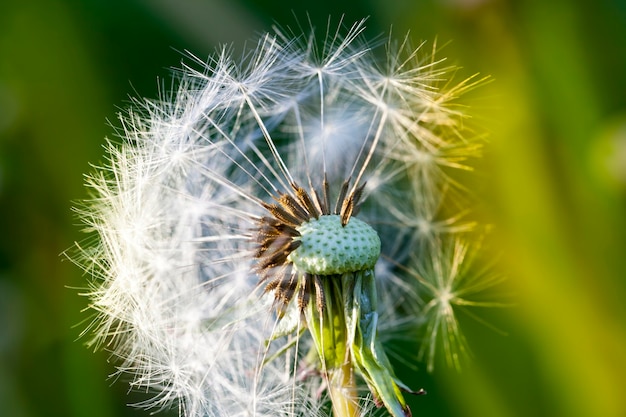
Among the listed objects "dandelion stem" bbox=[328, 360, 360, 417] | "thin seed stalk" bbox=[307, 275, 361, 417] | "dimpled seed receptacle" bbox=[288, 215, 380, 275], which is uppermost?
"dimpled seed receptacle" bbox=[288, 215, 380, 275]

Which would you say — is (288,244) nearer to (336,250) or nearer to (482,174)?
(336,250)

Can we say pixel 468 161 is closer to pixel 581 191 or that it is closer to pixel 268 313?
pixel 581 191

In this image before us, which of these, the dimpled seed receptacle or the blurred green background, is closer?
the dimpled seed receptacle

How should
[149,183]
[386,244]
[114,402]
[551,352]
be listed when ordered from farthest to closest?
[114,402], [551,352], [386,244], [149,183]

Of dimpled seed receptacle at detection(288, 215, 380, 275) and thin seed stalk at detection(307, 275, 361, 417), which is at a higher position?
dimpled seed receptacle at detection(288, 215, 380, 275)

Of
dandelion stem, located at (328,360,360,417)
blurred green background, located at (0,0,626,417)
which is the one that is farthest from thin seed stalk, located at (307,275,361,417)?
blurred green background, located at (0,0,626,417)

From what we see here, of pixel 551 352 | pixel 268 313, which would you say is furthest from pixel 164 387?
pixel 551 352

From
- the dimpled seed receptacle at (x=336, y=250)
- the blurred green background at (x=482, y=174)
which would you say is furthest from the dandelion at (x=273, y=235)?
the blurred green background at (x=482, y=174)

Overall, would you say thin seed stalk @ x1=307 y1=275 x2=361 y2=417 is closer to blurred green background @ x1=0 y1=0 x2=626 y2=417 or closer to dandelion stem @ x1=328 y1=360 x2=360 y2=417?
dandelion stem @ x1=328 y1=360 x2=360 y2=417
